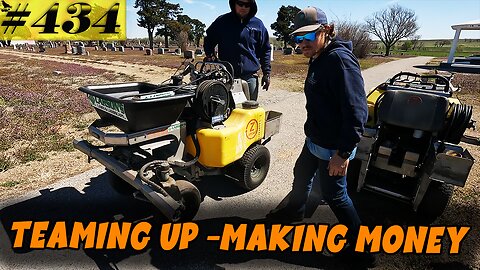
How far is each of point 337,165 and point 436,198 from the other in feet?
4.91

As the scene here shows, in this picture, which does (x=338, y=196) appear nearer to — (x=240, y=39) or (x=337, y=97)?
(x=337, y=97)

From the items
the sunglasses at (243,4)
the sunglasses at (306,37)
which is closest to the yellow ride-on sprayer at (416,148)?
the sunglasses at (306,37)

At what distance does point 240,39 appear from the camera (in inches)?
153

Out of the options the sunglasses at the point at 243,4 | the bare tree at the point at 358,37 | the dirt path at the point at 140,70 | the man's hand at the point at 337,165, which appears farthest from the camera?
the bare tree at the point at 358,37

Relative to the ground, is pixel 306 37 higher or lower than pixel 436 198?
higher

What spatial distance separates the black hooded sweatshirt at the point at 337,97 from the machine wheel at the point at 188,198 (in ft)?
4.01

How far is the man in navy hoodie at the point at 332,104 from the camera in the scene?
1916mm

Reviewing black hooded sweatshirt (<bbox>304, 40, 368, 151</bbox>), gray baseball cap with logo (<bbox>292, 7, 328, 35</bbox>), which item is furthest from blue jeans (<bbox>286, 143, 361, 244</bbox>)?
gray baseball cap with logo (<bbox>292, 7, 328, 35</bbox>)

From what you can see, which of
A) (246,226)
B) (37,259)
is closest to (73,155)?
(37,259)

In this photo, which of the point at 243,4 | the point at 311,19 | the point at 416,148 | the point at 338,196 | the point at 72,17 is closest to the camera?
the point at 311,19

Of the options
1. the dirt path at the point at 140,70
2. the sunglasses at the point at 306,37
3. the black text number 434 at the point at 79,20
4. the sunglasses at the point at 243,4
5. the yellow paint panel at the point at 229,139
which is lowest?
the yellow paint panel at the point at 229,139

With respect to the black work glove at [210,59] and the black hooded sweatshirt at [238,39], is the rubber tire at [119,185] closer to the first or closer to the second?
the black work glove at [210,59]

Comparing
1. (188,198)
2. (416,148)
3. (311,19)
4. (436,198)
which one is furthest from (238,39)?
(436,198)

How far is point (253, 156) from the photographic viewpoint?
11.0 ft
